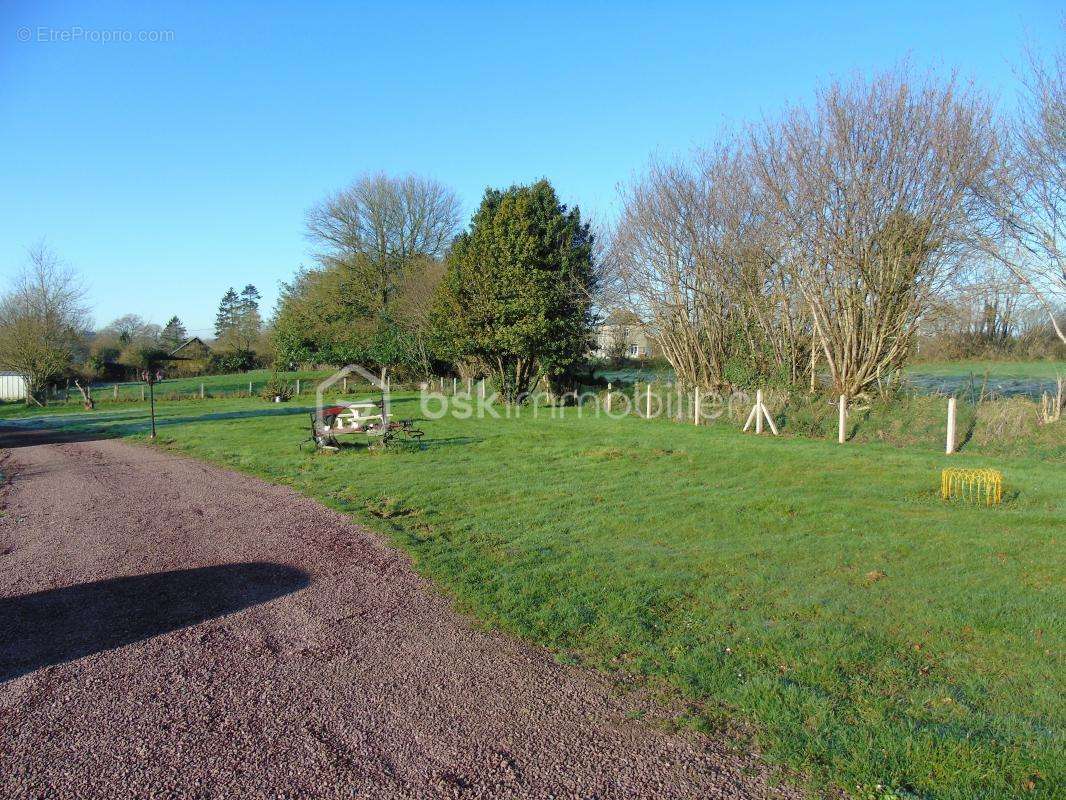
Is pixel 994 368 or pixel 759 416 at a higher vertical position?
pixel 994 368

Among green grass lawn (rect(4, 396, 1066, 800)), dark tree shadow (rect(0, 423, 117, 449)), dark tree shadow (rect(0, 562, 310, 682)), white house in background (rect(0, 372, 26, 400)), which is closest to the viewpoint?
green grass lawn (rect(4, 396, 1066, 800))

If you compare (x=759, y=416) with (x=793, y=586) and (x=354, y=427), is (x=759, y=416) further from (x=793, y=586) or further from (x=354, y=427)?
(x=793, y=586)

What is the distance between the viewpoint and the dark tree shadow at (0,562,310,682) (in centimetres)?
458

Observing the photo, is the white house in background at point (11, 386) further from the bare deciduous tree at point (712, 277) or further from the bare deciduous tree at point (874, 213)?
the bare deciduous tree at point (874, 213)

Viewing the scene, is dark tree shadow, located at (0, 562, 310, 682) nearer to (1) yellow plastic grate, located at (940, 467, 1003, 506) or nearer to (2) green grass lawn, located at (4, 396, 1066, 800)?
(2) green grass lawn, located at (4, 396, 1066, 800)

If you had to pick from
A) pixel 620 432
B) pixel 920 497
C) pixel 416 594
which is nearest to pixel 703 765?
pixel 416 594

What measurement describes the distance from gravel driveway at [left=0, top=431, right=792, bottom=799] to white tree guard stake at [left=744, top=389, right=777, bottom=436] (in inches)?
507

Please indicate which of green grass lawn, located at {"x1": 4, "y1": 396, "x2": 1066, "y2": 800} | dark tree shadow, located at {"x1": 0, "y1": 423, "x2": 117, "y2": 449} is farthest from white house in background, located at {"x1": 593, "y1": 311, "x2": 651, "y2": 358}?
dark tree shadow, located at {"x1": 0, "y1": 423, "x2": 117, "y2": 449}

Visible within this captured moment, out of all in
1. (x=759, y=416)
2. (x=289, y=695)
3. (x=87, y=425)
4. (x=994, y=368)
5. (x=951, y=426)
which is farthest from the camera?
(x=994, y=368)

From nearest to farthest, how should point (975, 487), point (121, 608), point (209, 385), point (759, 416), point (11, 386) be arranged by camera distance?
point (121, 608) → point (975, 487) → point (759, 416) → point (11, 386) → point (209, 385)

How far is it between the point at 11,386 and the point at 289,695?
133ft

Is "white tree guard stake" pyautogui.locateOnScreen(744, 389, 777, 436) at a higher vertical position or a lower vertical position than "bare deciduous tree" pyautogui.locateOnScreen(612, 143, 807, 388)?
lower

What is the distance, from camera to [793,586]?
5.63 metres

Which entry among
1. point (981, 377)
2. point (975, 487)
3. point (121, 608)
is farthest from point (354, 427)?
point (981, 377)
